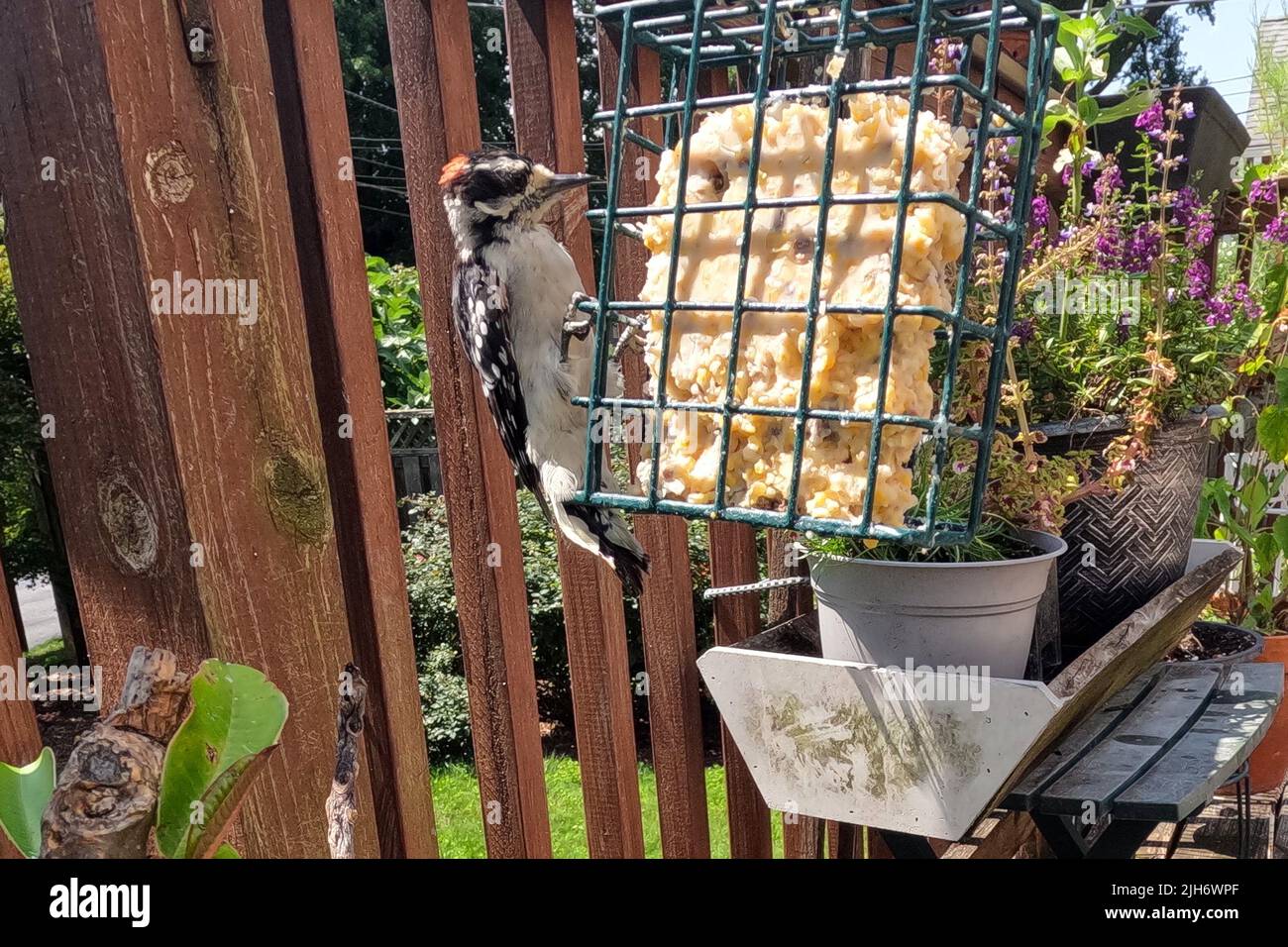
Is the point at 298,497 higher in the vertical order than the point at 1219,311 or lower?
lower

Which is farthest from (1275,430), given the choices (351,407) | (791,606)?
(351,407)

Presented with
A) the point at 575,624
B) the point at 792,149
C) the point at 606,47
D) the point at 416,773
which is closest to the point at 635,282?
the point at 606,47

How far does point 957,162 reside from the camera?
1.31 m

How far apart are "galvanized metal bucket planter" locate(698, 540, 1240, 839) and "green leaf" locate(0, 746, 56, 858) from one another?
111 cm

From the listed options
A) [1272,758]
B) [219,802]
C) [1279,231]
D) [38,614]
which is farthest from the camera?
[38,614]

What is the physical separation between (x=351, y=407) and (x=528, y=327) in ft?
1.70

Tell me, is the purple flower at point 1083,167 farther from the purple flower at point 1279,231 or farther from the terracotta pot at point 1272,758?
the terracotta pot at point 1272,758

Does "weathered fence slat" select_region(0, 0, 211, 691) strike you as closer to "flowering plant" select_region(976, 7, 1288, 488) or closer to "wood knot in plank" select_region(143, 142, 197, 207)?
"wood knot in plank" select_region(143, 142, 197, 207)

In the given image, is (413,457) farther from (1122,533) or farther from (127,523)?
(127,523)

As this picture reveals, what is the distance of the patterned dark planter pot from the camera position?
7.13ft

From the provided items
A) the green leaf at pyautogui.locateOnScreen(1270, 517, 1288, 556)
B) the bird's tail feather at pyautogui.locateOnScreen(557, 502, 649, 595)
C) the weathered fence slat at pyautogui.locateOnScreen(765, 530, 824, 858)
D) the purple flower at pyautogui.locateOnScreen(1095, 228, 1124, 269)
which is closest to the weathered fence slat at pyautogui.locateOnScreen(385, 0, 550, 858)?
the bird's tail feather at pyautogui.locateOnScreen(557, 502, 649, 595)

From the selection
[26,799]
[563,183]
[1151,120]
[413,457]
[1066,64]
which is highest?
[1066,64]

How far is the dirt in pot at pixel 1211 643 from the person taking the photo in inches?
101

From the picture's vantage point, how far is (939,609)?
1.69 m
